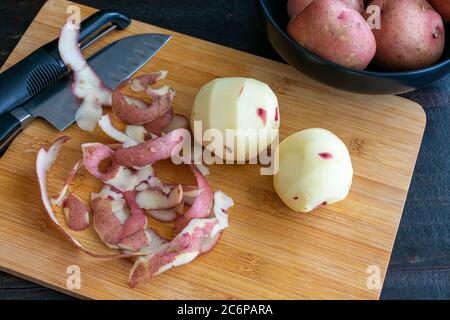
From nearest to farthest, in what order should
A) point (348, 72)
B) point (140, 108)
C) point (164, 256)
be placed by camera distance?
point (164, 256)
point (348, 72)
point (140, 108)

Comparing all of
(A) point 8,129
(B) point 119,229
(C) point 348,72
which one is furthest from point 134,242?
(C) point 348,72

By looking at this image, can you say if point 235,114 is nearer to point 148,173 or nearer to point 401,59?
point 148,173

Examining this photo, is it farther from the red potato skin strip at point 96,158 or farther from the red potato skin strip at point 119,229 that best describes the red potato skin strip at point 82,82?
the red potato skin strip at point 119,229

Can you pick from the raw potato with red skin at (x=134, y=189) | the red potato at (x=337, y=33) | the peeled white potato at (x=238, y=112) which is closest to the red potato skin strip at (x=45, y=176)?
the raw potato with red skin at (x=134, y=189)

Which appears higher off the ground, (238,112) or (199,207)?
(238,112)

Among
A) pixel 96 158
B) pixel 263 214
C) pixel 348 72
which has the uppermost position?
pixel 348 72

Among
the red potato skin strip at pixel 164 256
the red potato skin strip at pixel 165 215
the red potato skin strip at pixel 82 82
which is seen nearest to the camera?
the red potato skin strip at pixel 164 256

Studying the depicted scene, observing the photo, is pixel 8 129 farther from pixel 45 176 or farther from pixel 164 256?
pixel 164 256

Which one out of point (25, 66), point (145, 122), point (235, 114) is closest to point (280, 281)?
point (235, 114)

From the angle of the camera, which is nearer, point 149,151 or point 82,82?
point 149,151
